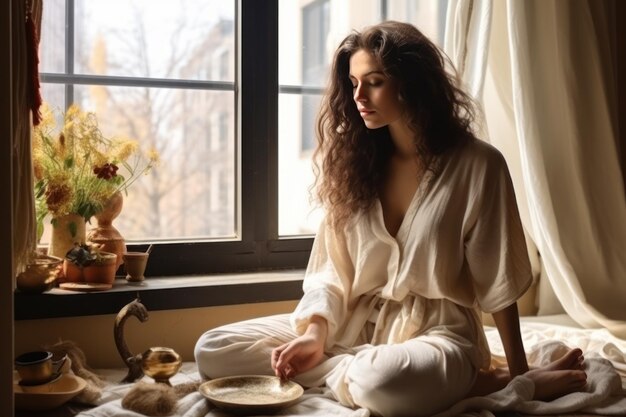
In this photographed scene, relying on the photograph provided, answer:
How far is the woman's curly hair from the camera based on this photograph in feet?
7.07

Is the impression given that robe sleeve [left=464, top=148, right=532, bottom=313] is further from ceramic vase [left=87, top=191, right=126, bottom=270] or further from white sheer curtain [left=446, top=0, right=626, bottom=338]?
ceramic vase [left=87, top=191, right=126, bottom=270]

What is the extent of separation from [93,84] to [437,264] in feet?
4.05

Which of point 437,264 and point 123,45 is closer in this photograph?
point 437,264

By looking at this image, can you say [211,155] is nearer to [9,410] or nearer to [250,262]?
[250,262]

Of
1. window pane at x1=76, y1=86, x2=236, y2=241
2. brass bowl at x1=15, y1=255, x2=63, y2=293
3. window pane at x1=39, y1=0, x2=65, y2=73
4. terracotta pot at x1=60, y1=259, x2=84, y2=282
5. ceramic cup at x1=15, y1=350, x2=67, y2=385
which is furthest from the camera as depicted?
window pane at x1=76, y1=86, x2=236, y2=241

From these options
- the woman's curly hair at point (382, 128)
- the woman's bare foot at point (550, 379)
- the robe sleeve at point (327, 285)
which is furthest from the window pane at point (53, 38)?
the woman's bare foot at point (550, 379)

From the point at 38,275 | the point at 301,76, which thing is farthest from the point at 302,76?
the point at 38,275

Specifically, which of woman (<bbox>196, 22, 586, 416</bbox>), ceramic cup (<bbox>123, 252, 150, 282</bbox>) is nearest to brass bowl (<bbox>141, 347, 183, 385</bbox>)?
woman (<bbox>196, 22, 586, 416</bbox>)

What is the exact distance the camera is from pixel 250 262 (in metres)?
2.84

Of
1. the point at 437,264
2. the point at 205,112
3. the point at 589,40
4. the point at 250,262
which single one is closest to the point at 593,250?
the point at 589,40

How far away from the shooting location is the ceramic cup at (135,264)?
253 centimetres

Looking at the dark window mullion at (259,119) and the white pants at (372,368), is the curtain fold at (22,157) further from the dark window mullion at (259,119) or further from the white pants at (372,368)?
the dark window mullion at (259,119)

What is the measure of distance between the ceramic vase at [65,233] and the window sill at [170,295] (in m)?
0.13

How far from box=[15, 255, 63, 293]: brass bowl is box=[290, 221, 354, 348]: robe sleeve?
68 centimetres
